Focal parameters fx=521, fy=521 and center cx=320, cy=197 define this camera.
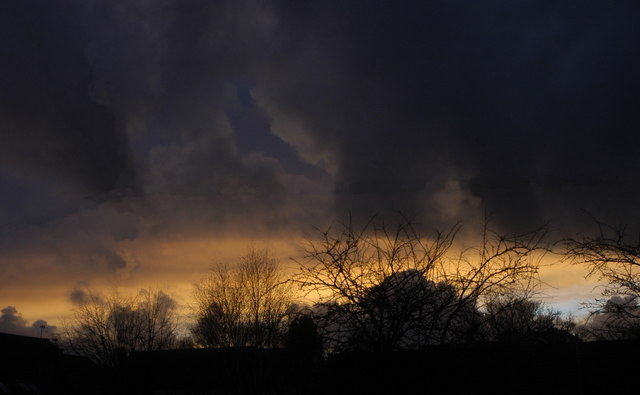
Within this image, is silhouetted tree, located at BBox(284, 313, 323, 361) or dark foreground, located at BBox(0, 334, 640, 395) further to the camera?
silhouetted tree, located at BBox(284, 313, 323, 361)

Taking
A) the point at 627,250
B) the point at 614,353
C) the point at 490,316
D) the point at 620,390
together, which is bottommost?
the point at 620,390

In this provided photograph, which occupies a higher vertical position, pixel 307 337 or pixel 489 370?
pixel 307 337

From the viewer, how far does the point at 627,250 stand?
10047 mm

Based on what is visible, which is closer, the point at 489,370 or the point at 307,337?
the point at 489,370

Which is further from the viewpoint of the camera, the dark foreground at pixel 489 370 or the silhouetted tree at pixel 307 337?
the silhouetted tree at pixel 307 337

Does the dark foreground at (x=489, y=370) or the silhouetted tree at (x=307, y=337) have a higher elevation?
the silhouetted tree at (x=307, y=337)

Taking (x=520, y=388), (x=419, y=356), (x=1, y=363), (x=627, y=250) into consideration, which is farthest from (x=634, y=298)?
(x=1, y=363)

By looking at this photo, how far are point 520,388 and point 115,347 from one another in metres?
32.6

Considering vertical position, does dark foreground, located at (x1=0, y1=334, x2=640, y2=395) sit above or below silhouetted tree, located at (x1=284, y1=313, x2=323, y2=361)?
below

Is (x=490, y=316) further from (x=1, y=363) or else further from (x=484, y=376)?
(x=1, y=363)

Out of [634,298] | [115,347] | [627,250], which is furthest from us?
[115,347]

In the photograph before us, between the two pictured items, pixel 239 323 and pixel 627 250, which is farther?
pixel 239 323

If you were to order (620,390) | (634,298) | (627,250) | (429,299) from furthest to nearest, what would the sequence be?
(634,298)
(627,250)
(429,299)
(620,390)

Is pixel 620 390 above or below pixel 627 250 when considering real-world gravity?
below
